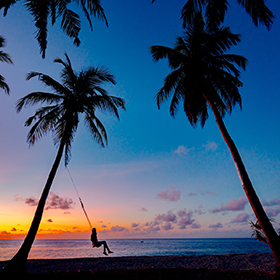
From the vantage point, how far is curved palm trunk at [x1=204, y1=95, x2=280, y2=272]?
731 cm

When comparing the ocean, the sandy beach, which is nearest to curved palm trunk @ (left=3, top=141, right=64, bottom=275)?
the sandy beach

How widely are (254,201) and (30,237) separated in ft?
29.8

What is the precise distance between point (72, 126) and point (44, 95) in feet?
7.51

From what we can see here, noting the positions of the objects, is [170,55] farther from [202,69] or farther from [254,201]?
[254,201]

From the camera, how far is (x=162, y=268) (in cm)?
847

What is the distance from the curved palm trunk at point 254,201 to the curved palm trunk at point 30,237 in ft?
27.0

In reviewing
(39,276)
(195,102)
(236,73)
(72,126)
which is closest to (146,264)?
(39,276)

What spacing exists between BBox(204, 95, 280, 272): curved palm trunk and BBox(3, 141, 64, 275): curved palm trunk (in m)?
8.24

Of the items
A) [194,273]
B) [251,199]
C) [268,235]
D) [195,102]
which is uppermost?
[195,102]

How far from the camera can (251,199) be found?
8055 millimetres

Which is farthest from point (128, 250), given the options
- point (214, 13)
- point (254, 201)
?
point (214, 13)

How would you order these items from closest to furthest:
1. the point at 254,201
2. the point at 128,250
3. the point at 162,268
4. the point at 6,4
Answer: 1. the point at 6,4
2. the point at 254,201
3. the point at 162,268
4. the point at 128,250

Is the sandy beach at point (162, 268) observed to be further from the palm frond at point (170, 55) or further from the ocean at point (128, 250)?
the ocean at point (128, 250)

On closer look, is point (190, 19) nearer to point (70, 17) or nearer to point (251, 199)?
point (70, 17)
